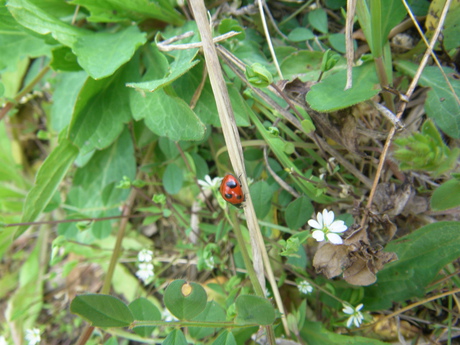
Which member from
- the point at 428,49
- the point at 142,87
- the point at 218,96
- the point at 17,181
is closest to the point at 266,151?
the point at 218,96

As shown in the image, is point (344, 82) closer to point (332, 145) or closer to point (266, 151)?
point (332, 145)

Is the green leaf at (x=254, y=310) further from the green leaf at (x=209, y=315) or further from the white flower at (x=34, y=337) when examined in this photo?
the white flower at (x=34, y=337)

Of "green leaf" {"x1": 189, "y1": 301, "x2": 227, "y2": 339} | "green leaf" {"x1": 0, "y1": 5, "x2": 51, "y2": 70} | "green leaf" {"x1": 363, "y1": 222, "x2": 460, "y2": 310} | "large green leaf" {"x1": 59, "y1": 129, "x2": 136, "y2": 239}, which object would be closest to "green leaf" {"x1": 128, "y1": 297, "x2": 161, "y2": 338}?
"green leaf" {"x1": 189, "y1": 301, "x2": 227, "y2": 339}

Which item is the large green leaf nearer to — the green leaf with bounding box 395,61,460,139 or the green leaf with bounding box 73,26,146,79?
the green leaf with bounding box 73,26,146,79

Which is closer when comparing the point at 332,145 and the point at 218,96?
the point at 218,96

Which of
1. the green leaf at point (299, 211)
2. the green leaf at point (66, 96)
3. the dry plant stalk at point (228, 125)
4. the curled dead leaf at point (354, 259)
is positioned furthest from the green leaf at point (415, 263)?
the green leaf at point (66, 96)
